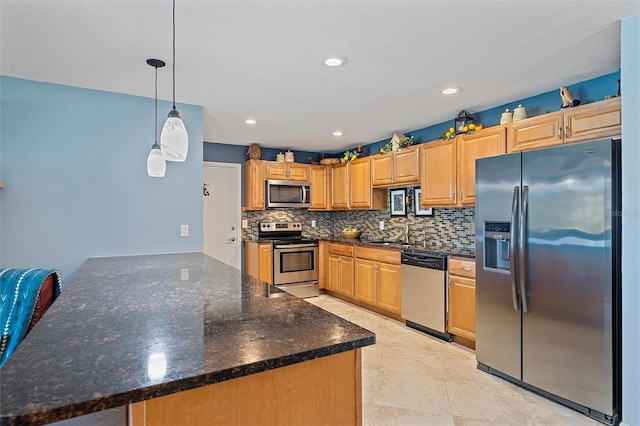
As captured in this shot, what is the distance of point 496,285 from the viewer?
8.74 ft

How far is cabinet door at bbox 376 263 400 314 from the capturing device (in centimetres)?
404

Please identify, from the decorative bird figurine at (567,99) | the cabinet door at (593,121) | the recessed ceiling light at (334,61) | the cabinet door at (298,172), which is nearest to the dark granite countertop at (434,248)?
the cabinet door at (298,172)

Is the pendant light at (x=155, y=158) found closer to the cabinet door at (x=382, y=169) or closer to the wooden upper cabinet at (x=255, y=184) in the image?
the wooden upper cabinet at (x=255, y=184)

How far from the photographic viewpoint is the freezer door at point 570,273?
209 cm

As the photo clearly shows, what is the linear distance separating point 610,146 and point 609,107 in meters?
0.54

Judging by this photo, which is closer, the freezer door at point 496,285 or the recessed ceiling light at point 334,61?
the recessed ceiling light at point 334,61

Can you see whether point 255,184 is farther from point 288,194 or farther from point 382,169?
point 382,169

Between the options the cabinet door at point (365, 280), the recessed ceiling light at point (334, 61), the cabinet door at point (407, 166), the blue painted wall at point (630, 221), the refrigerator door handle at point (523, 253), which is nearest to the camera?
the blue painted wall at point (630, 221)

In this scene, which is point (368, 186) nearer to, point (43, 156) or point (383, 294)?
point (383, 294)

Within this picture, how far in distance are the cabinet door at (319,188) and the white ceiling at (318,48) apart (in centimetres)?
224

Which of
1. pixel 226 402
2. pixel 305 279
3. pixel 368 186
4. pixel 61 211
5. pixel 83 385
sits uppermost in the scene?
pixel 368 186

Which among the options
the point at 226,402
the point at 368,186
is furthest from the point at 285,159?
the point at 226,402

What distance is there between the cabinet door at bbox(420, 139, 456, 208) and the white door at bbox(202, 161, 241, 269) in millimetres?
2787

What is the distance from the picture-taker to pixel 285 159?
17.8ft
